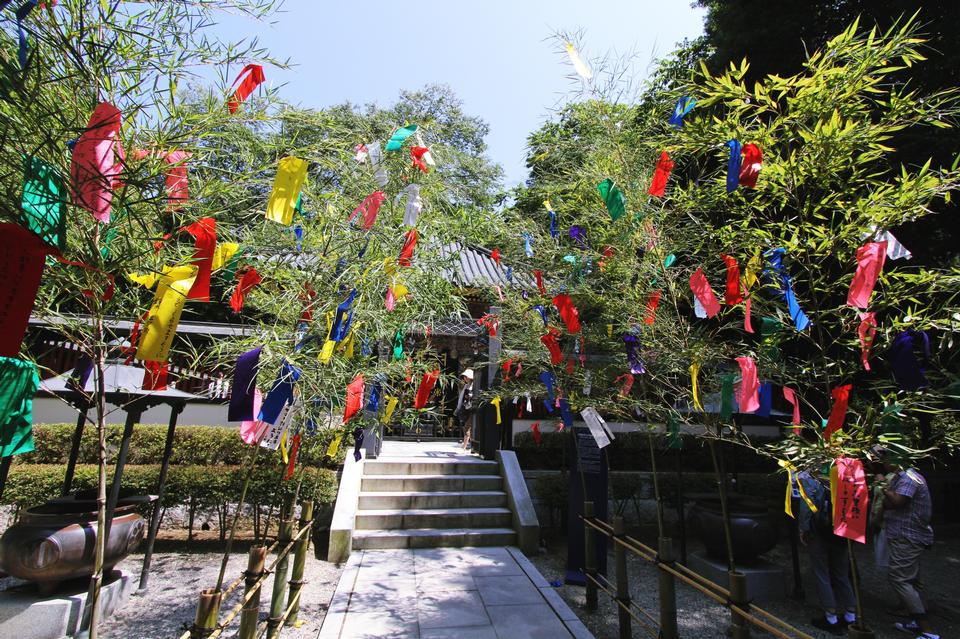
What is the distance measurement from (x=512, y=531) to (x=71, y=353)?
7497 millimetres

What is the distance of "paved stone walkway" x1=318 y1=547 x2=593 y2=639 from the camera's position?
11.8ft

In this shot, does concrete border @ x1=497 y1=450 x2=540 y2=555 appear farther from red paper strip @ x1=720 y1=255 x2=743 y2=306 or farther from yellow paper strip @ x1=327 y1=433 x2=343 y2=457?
red paper strip @ x1=720 y1=255 x2=743 y2=306

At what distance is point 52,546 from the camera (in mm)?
3512

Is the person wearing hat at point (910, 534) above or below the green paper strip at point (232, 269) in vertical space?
below

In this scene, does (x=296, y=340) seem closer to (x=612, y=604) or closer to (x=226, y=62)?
(x=226, y=62)

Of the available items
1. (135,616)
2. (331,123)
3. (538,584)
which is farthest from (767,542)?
(135,616)

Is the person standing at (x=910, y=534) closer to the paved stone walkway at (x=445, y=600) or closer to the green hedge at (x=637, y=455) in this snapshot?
the paved stone walkway at (x=445, y=600)

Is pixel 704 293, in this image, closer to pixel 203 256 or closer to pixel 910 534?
pixel 203 256

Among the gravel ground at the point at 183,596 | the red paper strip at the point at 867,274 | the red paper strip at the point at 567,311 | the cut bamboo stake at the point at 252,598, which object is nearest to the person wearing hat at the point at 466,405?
the gravel ground at the point at 183,596

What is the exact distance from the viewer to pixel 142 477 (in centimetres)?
619

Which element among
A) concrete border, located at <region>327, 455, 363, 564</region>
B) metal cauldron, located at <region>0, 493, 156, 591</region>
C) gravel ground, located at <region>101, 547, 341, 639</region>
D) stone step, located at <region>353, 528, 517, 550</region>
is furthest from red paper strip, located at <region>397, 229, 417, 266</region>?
stone step, located at <region>353, 528, 517, 550</region>

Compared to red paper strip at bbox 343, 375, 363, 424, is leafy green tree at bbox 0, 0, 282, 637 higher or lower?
higher

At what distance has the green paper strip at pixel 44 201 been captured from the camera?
4.70 feet

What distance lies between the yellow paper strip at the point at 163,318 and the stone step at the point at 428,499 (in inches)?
187
